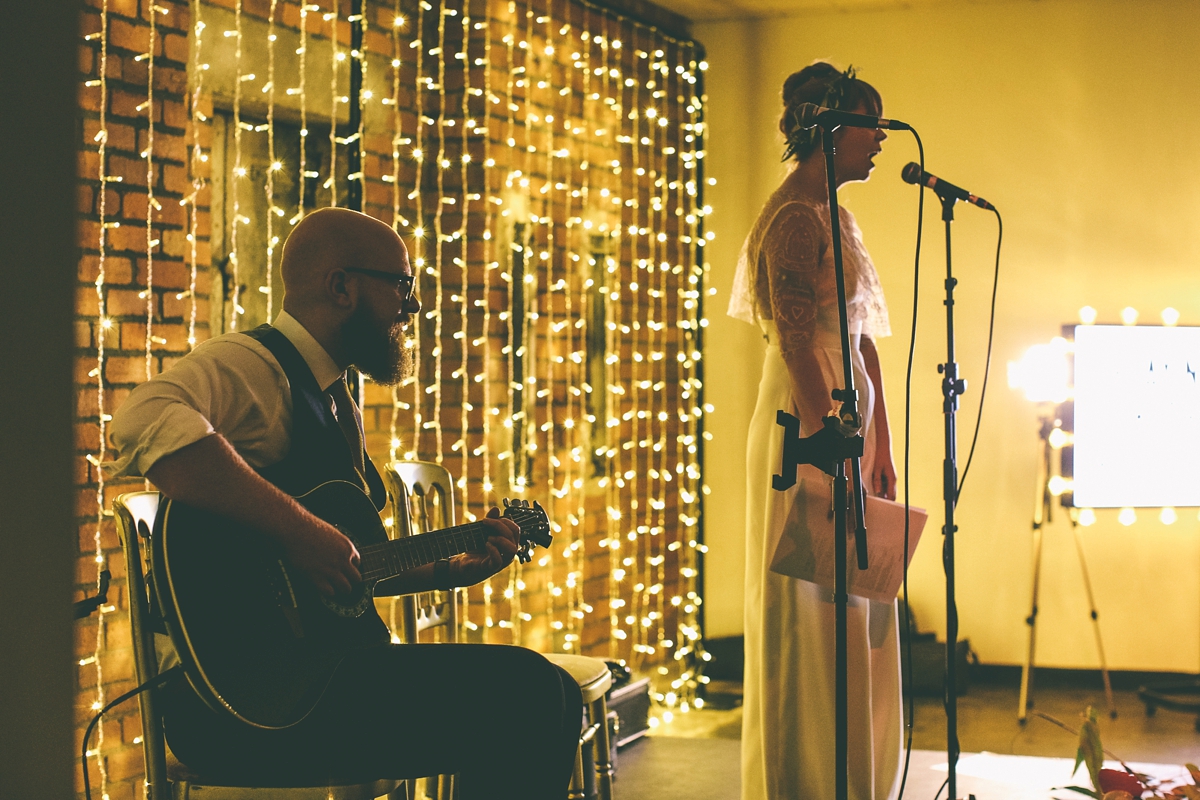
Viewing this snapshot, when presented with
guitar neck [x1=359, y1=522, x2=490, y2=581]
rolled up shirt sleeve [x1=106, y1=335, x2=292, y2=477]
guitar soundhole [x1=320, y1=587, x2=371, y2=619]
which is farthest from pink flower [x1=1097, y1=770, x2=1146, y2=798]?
rolled up shirt sleeve [x1=106, y1=335, x2=292, y2=477]

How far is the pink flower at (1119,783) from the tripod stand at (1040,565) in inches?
97.7

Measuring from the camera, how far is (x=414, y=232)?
354cm

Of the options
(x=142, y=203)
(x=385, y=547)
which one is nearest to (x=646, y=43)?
(x=142, y=203)

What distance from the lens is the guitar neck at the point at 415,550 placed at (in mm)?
1661

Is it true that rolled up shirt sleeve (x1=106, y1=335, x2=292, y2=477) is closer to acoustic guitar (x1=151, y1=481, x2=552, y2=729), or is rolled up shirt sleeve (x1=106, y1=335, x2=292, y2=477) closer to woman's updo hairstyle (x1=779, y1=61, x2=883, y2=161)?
acoustic guitar (x1=151, y1=481, x2=552, y2=729)

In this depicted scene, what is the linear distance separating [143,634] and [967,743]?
3009 mm

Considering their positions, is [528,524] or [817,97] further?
[817,97]

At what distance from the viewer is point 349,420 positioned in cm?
188

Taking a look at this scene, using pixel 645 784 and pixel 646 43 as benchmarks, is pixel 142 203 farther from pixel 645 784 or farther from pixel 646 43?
pixel 646 43

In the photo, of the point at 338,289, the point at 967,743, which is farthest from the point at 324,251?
the point at 967,743

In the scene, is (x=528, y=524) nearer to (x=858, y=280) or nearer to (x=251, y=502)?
(x=251, y=502)

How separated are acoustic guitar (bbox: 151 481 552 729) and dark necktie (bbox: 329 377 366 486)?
24cm

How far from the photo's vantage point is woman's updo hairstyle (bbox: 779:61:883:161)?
2293mm

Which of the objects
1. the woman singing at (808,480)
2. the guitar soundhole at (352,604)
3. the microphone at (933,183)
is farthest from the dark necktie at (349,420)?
the microphone at (933,183)
